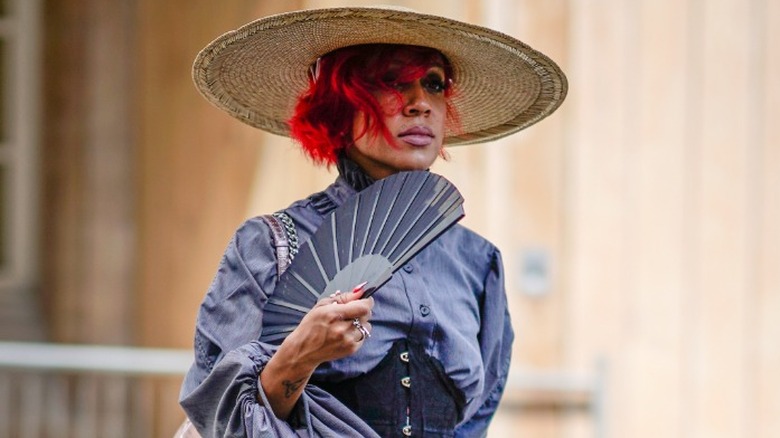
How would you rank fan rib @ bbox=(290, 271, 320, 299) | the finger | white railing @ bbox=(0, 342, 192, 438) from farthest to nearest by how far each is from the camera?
white railing @ bbox=(0, 342, 192, 438) < fan rib @ bbox=(290, 271, 320, 299) < the finger

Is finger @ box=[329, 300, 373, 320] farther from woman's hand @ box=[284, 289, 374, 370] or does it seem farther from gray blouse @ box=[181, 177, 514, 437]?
gray blouse @ box=[181, 177, 514, 437]

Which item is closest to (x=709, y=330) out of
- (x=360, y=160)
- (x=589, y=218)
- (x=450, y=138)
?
(x=589, y=218)

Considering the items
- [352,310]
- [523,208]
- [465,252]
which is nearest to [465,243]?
[465,252]

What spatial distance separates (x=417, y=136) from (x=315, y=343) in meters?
0.38

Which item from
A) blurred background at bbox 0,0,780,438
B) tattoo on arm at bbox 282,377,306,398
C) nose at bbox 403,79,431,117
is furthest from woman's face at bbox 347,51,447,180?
blurred background at bbox 0,0,780,438

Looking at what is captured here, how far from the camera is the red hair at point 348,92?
182cm

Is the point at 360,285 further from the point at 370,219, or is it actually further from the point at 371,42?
the point at 371,42

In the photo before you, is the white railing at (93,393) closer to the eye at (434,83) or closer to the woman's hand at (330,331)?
the eye at (434,83)

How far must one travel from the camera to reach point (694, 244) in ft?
12.7

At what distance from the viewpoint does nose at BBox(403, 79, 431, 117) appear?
A: 1.82 meters

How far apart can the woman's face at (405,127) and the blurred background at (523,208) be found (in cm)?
209

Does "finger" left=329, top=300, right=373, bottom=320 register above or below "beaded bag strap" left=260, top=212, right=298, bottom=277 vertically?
below

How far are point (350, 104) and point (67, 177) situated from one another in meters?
3.22

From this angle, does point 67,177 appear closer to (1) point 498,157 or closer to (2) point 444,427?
(1) point 498,157
